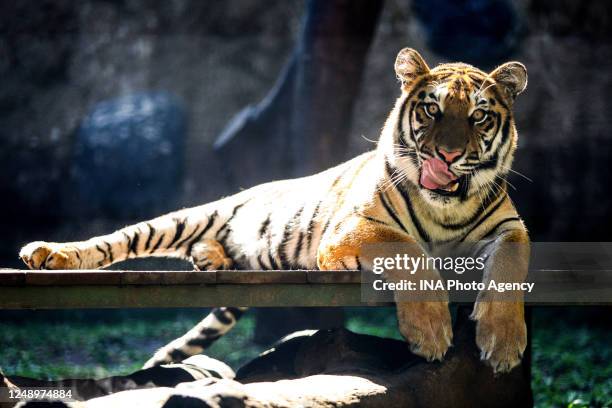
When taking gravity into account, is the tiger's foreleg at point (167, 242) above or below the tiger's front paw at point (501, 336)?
above

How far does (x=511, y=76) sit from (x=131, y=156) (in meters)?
4.07

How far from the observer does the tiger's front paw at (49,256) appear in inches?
114

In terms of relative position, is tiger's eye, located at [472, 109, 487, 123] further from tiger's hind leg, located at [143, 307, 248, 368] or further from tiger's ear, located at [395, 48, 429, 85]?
tiger's hind leg, located at [143, 307, 248, 368]

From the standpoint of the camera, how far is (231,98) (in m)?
6.68

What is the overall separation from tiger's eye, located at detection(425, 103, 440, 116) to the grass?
73.0 inches

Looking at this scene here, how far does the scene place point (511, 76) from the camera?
9.54 ft

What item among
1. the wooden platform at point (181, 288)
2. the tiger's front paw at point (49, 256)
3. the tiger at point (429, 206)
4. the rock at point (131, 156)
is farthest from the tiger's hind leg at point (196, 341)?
the rock at point (131, 156)

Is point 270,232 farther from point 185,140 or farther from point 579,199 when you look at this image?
point 579,199

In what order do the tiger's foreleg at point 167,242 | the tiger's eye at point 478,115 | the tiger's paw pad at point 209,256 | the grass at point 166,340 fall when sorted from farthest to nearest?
1. the grass at point 166,340
2. the tiger's paw pad at point 209,256
3. the tiger's foreleg at point 167,242
4. the tiger's eye at point 478,115

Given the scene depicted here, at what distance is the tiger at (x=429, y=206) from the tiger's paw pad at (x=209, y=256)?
24cm

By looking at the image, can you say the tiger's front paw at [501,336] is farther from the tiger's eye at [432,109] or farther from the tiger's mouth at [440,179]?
the tiger's eye at [432,109]

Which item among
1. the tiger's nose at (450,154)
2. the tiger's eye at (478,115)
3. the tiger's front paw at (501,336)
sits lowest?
the tiger's front paw at (501,336)

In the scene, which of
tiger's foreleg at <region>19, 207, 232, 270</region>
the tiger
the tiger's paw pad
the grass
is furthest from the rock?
the tiger

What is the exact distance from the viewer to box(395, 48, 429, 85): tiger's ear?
2.94 meters
